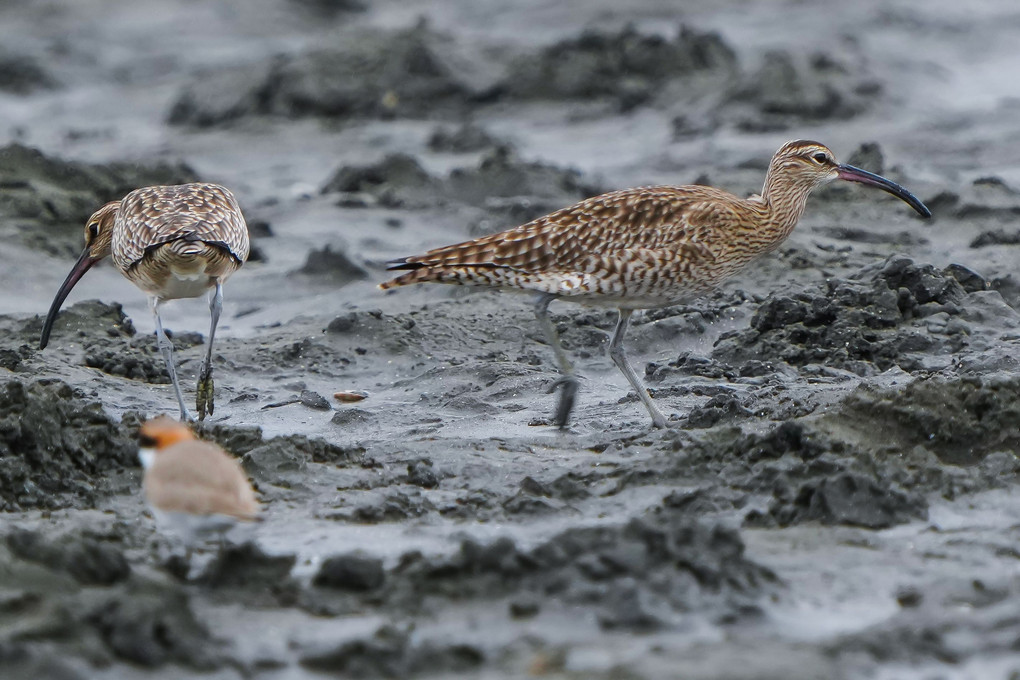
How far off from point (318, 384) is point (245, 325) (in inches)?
68.9

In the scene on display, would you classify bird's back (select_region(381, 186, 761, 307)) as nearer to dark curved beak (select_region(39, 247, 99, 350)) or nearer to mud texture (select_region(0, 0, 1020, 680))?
mud texture (select_region(0, 0, 1020, 680))

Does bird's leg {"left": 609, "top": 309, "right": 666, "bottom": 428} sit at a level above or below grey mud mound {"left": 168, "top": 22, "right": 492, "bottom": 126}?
below

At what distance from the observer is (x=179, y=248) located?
28.6ft

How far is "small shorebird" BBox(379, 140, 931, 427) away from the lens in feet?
27.2

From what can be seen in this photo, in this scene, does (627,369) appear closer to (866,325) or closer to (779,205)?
(779,205)

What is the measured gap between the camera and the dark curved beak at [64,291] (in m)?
9.44

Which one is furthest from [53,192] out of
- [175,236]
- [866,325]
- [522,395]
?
[866,325]

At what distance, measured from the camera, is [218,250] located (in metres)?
8.85

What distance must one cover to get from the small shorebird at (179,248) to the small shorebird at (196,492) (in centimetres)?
294

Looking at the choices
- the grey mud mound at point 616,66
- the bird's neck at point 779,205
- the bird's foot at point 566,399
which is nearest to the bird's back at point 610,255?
the bird's neck at point 779,205

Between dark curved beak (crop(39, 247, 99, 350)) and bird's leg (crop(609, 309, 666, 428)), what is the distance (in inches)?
143

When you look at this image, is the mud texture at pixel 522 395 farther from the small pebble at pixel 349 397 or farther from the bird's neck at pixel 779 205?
the bird's neck at pixel 779 205

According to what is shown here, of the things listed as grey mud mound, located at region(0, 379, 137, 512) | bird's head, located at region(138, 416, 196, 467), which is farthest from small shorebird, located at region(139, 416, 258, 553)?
grey mud mound, located at region(0, 379, 137, 512)

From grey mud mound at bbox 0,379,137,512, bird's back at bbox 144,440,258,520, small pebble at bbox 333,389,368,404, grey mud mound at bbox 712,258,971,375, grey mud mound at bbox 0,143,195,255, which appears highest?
bird's back at bbox 144,440,258,520
